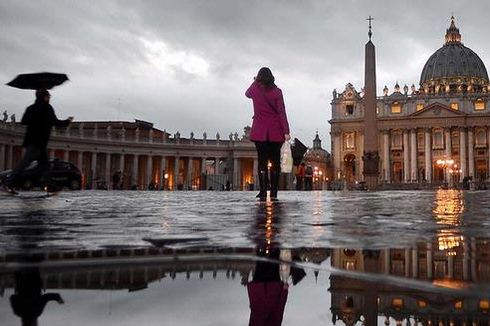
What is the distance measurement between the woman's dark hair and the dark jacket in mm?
3868

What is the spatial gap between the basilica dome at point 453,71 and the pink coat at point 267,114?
104 meters

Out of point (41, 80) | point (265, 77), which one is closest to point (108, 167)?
point (41, 80)

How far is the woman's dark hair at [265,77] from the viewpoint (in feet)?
36.7

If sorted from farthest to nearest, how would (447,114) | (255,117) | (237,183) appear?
(447,114), (237,183), (255,117)

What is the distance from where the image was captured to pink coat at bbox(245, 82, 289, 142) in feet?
37.0

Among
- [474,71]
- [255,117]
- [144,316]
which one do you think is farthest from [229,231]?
[474,71]

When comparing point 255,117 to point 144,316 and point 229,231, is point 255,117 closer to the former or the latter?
point 229,231

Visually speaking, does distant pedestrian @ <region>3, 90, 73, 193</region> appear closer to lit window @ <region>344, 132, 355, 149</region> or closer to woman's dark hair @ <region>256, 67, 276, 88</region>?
woman's dark hair @ <region>256, 67, 276, 88</region>

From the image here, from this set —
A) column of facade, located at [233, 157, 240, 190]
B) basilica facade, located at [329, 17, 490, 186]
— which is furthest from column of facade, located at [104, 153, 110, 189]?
basilica facade, located at [329, 17, 490, 186]

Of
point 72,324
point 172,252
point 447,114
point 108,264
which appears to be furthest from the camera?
point 447,114

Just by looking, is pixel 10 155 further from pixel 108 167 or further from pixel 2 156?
pixel 108 167

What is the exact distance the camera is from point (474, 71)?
383ft

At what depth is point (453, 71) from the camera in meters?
116

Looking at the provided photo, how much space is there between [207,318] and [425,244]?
7.23 ft
